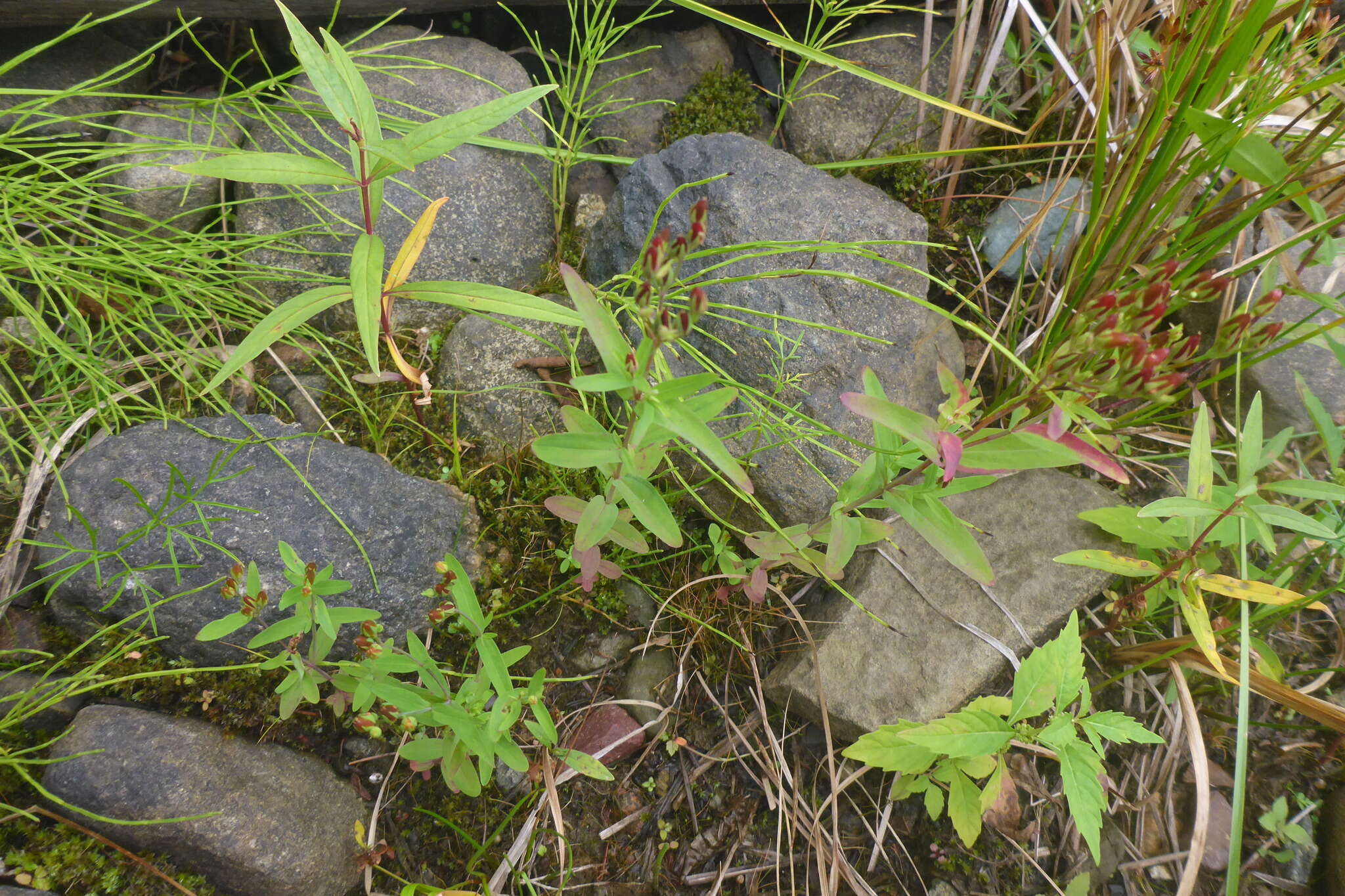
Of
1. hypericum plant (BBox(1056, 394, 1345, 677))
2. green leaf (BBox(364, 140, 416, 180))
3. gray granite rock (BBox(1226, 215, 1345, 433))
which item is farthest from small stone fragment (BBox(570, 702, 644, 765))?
gray granite rock (BBox(1226, 215, 1345, 433))

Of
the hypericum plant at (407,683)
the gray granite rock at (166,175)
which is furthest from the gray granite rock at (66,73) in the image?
the hypericum plant at (407,683)

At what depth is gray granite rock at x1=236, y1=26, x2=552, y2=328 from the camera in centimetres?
249

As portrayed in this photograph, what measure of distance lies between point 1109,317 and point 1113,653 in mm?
1387

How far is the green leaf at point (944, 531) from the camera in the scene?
1.64 meters

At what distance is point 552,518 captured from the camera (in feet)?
7.57

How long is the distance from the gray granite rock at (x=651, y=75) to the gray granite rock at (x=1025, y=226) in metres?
1.20

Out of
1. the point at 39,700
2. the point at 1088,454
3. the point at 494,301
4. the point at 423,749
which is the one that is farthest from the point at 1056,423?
the point at 39,700

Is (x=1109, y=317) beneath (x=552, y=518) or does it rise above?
above

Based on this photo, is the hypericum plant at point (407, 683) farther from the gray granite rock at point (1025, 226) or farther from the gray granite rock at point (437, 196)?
the gray granite rock at point (1025, 226)

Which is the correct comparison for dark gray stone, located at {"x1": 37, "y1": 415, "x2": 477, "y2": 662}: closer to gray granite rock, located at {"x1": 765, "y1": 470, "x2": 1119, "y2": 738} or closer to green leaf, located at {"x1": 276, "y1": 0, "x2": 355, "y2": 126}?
green leaf, located at {"x1": 276, "y1": 0, "x2": 355, "y2": 126}

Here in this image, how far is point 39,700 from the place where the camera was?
188 centimetres

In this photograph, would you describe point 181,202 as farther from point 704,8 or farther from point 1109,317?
point 1109,317

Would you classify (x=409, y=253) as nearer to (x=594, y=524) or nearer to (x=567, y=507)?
(x=567, y=507)

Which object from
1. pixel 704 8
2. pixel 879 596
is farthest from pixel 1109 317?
pixel 704 8
